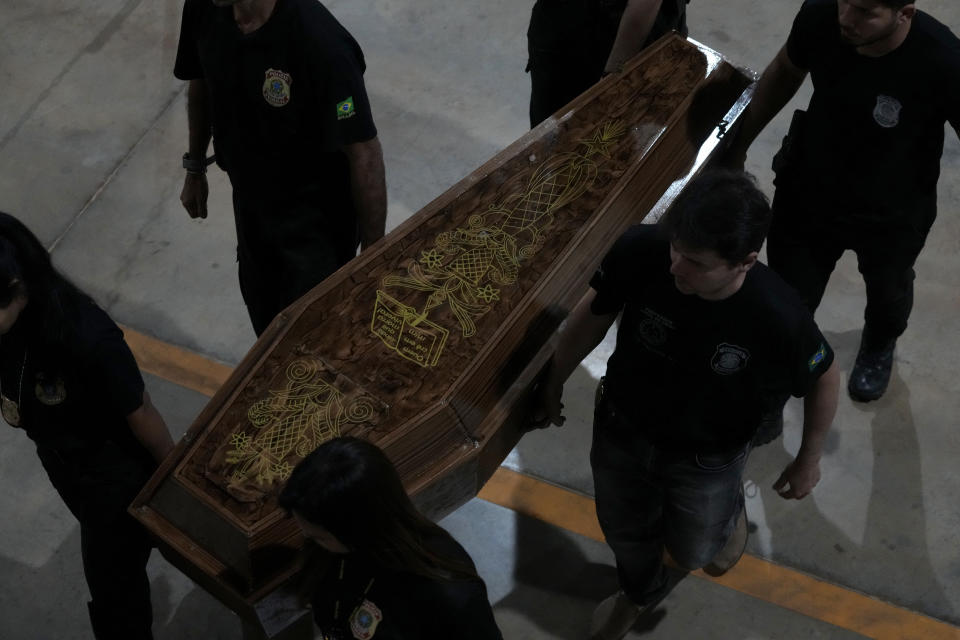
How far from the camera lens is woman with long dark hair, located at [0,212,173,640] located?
236cm

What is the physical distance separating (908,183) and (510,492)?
5.16ft

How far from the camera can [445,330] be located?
288cm

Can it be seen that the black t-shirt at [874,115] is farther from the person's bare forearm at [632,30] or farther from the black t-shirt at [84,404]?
the black t-shirt at [84,404]

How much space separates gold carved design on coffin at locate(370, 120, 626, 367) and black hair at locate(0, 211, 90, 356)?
0.81m

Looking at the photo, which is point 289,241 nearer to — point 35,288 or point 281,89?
point 281,89

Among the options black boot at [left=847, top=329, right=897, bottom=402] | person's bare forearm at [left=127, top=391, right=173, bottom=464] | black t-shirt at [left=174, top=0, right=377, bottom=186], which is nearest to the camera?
person's bare forearm at [left=127, top=391, right=173, bottom=464]

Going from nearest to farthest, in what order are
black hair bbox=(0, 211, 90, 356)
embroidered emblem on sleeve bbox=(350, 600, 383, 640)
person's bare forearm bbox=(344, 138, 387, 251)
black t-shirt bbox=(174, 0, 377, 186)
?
embroidered emblem on sleeve bbox=(350, 600, 383, 640) → black hair bbox=(0, 211, 90, 356) → black t-shirt bbox=(174, 0, 377, 186) → person's bare forearm bbox=(344, 138, 387, 251)

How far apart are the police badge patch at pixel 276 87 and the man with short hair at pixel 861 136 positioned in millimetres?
1392

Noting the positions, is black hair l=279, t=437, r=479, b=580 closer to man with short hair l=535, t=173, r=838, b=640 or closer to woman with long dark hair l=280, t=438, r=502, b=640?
woman with long dark hair l=280, t=438, r=502, b=640

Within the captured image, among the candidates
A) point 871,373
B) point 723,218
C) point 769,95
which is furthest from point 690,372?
point 871,373

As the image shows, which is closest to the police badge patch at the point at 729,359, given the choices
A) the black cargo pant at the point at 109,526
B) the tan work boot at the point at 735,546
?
the tan work boot at the point at 735,546

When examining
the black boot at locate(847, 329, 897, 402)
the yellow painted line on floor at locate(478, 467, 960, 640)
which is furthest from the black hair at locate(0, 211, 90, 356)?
the black boot at locate(847, 329, 897, 402)

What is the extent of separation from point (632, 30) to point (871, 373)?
1.48 meters

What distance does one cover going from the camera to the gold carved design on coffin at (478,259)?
2.88 metres
